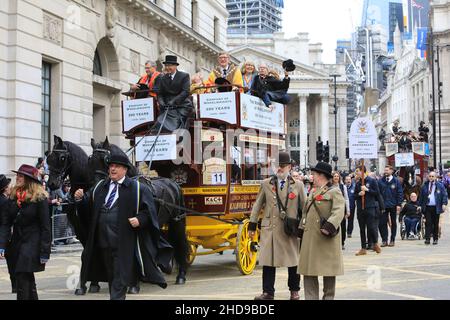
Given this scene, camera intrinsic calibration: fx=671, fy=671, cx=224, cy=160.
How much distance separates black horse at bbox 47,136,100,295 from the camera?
980cm

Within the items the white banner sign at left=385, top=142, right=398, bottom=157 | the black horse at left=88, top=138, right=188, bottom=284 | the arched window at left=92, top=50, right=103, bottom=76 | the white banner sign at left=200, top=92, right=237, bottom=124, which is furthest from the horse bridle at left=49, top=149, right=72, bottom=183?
the white banner sign at left=385, top=142, right=398, bottom=157

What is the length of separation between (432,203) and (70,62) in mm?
12048

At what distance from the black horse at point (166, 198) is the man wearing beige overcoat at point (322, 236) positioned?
A: 106 inches

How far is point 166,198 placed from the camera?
34.5ft

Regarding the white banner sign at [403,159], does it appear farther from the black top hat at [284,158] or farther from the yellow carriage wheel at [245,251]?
the black top hat at [284,158]

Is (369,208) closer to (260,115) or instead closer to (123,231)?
(260,115)

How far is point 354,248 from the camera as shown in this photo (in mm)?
17219

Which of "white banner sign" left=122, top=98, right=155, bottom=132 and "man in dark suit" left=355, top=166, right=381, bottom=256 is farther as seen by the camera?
"man in dark suit" left=355, top=166, right=381, bottom=256

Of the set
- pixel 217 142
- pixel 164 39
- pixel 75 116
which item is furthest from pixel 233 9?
pixel 217 142

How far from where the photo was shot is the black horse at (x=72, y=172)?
980 cm

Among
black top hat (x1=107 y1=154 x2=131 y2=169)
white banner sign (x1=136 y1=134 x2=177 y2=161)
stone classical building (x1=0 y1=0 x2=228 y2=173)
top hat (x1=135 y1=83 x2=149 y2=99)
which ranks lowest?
black top hat (x1=107 y1=154 x2=131 y2=169)

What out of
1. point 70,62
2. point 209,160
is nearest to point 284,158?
point 209,160

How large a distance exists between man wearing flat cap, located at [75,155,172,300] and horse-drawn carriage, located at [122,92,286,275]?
3.78 meters

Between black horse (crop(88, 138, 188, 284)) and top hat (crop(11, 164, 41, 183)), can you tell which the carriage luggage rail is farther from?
top hat (crop(11, 164, 41, 183))
